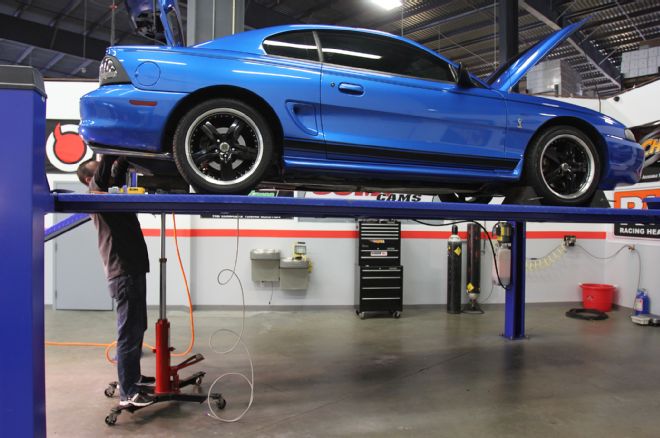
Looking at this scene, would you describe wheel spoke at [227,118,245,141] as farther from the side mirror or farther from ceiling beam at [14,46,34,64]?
ceiling beam at [14,46,34,64]

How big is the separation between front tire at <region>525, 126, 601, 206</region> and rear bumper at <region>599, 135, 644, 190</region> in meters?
0.07

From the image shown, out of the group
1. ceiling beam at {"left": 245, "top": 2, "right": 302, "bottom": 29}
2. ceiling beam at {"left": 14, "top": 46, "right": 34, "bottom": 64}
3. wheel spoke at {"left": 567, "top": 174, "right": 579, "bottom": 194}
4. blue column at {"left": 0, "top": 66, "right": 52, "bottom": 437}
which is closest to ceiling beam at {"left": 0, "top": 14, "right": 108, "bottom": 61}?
ceiling beam at {"left": 14, "top": 46, "right": 34, "bottom": 64}

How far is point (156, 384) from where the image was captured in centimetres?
295

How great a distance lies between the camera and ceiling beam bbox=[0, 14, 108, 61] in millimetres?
7027

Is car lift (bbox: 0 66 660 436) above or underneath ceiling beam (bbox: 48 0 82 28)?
underneath

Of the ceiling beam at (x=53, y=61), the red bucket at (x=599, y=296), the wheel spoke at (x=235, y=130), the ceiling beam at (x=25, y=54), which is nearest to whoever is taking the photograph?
the wheel spoke at (x=235, y=130)

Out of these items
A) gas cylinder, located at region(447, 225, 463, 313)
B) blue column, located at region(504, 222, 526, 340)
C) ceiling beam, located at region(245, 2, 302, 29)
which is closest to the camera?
blue column, located at region(504, 222, 526, 340)

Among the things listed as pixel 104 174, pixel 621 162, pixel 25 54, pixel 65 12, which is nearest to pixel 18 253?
pixel 104 174

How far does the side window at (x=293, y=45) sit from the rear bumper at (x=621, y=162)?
79.8 inches

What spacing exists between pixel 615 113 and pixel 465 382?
16.4ft

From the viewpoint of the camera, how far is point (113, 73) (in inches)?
85.6

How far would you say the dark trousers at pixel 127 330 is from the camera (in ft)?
8.95

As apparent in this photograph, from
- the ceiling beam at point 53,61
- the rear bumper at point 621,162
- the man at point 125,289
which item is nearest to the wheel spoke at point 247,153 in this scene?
the man at point 125,289

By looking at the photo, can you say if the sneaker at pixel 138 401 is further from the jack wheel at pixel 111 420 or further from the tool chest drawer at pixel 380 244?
the tool chest drawer at pixel 380 244
